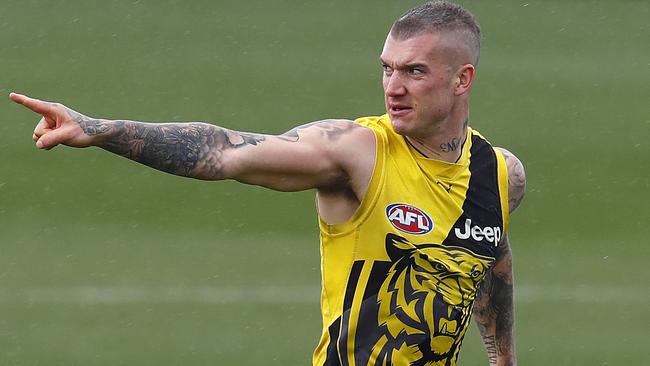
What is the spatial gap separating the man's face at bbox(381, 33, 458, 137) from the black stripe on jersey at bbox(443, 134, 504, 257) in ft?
0.61

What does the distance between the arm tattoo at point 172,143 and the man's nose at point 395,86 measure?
288 millimetres

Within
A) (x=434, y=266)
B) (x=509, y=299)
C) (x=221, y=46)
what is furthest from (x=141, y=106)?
(x=434, y=266)

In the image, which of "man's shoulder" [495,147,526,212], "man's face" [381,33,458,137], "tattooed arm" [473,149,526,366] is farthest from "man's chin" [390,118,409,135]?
"tattooed arm" [473,149,526,366]

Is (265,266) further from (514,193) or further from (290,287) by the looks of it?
(514,193)

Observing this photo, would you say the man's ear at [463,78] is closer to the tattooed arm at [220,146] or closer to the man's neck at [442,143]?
the man's neck at [442,143]

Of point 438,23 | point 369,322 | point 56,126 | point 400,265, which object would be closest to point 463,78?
point 438,23

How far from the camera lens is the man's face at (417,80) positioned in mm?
→ 2275

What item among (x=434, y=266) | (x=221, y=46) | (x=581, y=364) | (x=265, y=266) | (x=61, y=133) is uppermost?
(x=221, y=46)

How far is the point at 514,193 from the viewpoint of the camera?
2.59 meters

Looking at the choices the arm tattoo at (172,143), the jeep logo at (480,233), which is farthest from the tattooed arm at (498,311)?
the arm tattoo at (172,143)

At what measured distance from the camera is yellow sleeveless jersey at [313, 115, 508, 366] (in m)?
2.27

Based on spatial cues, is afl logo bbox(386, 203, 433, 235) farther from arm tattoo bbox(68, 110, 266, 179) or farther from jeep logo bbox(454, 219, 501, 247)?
arm tattoo bbox(68, 110, 266, 179)

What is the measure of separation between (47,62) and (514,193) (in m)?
2.55

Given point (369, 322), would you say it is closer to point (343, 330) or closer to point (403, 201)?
point (343, 330)
